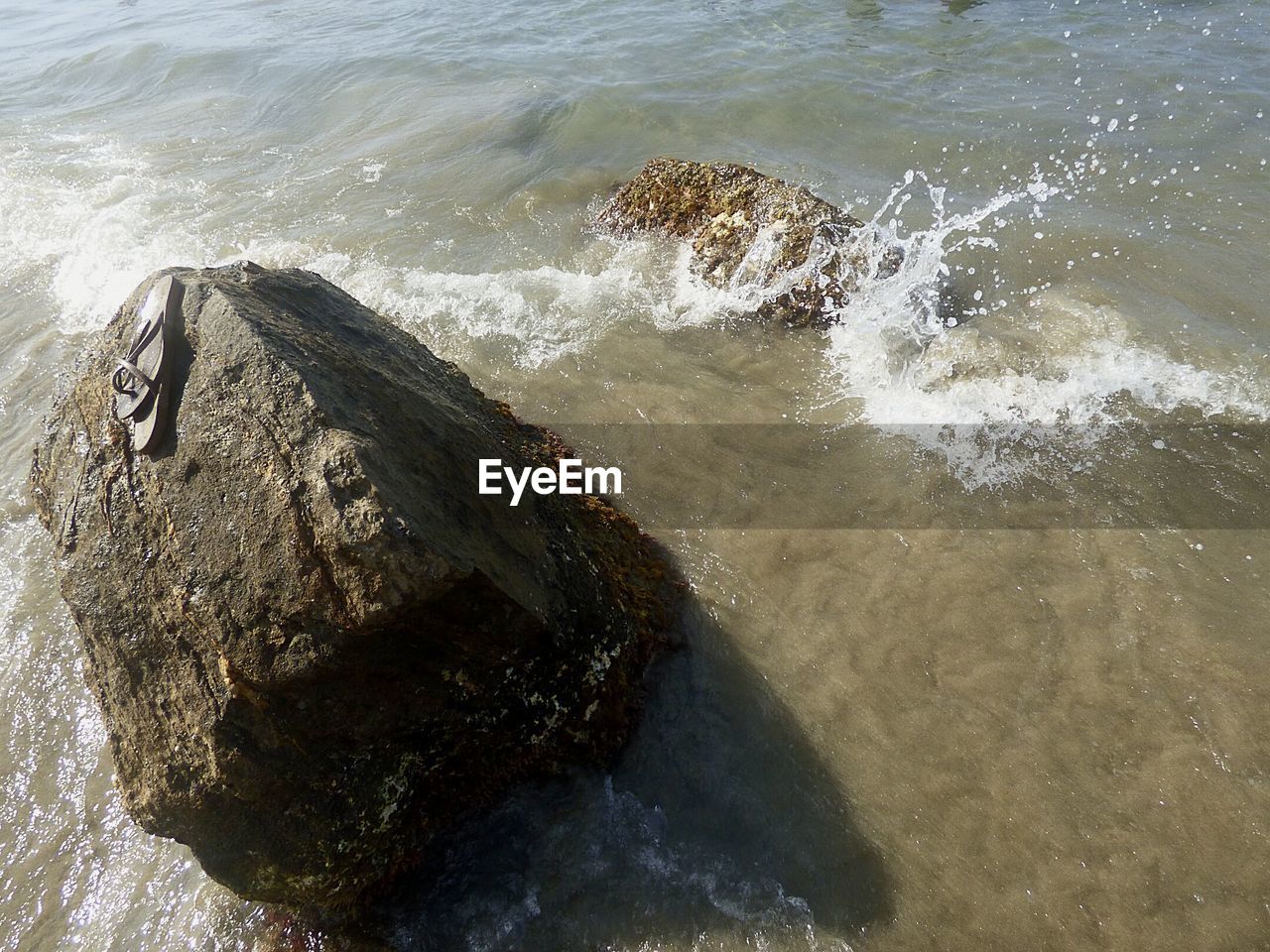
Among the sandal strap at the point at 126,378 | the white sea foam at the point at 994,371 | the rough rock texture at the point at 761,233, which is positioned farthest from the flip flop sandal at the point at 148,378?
the rough rock texture at the point at 761,233

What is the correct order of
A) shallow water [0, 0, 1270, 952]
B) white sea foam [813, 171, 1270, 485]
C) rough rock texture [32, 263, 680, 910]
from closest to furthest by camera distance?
rough rock texture [32, 263, 680, 910], shallow water [0, 0, 1270, 952], white sea foam [813, 171, 1270, 485]

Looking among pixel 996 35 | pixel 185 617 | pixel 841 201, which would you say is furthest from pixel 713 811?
pixel 996 35

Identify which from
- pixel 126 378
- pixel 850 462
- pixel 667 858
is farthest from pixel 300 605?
pixel 850 462

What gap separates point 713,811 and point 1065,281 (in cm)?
552

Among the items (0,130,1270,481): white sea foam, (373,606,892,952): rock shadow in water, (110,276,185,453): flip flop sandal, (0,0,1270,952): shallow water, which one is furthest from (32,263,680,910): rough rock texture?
(0,130,1270,481): white sea foam

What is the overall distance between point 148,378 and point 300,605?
114 cm

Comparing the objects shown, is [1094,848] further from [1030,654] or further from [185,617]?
[185,617]

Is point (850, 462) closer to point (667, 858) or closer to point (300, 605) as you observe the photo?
point (667, 858)

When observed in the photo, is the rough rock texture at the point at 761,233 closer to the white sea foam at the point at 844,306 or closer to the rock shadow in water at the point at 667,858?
the white sea foam at the point at 844,306

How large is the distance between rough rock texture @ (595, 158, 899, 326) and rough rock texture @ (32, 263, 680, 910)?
3.60 metres

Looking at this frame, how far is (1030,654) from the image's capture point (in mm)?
3605

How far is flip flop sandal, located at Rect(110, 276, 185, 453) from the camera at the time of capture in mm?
2633

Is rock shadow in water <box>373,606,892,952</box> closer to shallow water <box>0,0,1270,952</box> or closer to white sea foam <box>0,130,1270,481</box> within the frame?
shallow water <box>0,0,1270,952</box>

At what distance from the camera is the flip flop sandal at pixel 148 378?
263 cm
